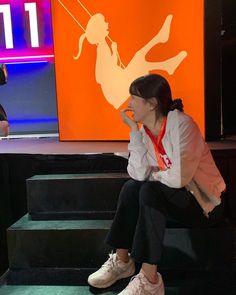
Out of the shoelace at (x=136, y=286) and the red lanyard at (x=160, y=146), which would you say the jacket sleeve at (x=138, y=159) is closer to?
the red lanyard at (x=160, y=146)

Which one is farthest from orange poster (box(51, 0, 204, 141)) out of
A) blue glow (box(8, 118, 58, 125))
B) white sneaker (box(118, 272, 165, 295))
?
white sneaker (box(118, 272, 165, 295))

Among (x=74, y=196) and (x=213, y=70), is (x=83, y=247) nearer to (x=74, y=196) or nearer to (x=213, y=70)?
(x=74, y=196)

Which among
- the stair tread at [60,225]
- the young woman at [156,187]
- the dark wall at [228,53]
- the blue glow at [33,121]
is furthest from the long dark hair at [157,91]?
the blue glow at [33,121]

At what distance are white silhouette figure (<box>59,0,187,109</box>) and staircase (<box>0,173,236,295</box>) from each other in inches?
47.0

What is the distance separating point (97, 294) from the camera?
1.97 meters

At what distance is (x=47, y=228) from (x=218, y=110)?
1.77m

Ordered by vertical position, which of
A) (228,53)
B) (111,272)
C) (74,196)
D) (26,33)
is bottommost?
(111,272)

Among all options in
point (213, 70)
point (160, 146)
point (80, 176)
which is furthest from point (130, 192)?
point (213, 70)

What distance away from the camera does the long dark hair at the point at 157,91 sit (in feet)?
6.23

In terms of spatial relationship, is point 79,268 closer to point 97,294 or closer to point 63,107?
point 97,294

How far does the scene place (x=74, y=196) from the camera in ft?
7.88

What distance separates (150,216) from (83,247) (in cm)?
62

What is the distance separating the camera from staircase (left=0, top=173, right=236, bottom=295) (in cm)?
209

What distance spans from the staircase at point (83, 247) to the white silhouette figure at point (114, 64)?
119 cm
